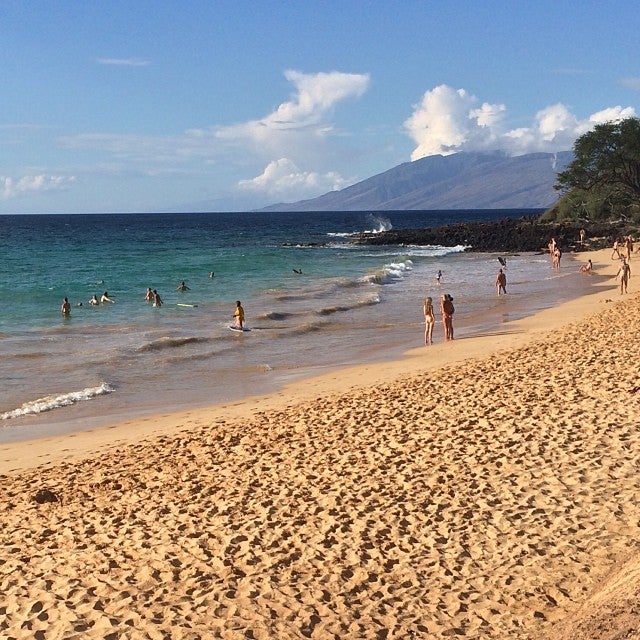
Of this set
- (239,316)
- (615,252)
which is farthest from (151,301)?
(615,252)

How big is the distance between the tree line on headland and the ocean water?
25.2 ft

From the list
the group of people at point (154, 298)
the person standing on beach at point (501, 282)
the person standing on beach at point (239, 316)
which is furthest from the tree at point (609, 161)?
the person standing on beach at point (239, 316)

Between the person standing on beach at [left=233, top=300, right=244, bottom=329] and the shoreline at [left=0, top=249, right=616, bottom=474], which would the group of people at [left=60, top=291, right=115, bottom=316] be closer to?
the person standing on beach at [left=233, top=300, right=244, bottom=329]

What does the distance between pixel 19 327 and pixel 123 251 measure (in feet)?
159

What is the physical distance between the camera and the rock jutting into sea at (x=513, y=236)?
59.5 m

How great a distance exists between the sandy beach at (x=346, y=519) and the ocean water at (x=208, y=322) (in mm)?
3084

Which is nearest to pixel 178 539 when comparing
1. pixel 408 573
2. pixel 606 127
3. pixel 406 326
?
pixel 408 573

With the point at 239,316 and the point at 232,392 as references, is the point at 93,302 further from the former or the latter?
the point at 232,392

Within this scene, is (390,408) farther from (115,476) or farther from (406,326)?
(406,326)

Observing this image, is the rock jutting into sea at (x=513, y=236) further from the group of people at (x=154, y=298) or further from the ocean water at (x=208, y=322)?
the group of people at (x=154, y=298)

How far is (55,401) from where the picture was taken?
1612 cm

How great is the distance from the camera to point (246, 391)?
16.7 meters

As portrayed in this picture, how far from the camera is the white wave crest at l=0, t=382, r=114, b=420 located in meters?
15.4

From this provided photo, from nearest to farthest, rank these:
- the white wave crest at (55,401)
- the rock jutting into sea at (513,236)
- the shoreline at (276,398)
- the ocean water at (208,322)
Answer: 1. the shoreline at (276,398)
2. the white wave crest at (55,401)
3. the ocean water at (208,322)
4. the rock jutting into sea at (513,236)
